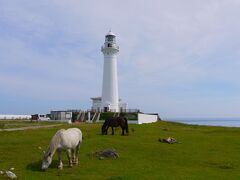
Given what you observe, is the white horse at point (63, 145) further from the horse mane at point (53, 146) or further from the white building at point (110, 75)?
the white building at point (110, 75)

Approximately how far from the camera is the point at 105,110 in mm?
75062

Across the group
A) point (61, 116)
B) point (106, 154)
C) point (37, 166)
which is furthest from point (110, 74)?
point (37, 166)

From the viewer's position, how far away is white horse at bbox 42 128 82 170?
59.3 feet

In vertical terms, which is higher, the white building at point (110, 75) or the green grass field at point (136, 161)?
the white building at point (110, 75)

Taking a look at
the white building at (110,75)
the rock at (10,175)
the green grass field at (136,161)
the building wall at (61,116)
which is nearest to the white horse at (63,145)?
the green grass field at (136,161)

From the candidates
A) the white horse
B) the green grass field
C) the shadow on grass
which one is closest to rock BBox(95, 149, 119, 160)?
the green grass field

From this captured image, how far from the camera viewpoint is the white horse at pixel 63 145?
18.1 metres

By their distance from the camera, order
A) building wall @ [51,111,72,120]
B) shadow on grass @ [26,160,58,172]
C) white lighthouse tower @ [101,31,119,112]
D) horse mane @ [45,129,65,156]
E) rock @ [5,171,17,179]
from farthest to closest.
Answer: white lighthouse tower @ [101,31,119,112] → building wall @ [51,111,72,120] → shadow on grass @ [26,160,58,172] → horse mane @ [45,129,65,156] → rock @ [5,171,17,179]

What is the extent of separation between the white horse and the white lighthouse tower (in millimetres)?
57454

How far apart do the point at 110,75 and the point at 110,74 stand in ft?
0.68

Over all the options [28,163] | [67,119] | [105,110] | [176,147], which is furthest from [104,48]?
[28,163]

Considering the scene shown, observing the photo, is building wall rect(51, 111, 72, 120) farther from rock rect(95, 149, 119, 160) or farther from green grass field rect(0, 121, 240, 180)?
rock rect(95, 149, 119, 160)

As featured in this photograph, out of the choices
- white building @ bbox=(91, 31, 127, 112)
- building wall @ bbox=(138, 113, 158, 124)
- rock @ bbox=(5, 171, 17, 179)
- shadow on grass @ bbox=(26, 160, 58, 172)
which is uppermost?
white building @ bbox=(91, 31, 127, 112)

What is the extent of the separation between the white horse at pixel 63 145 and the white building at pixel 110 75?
188ft
